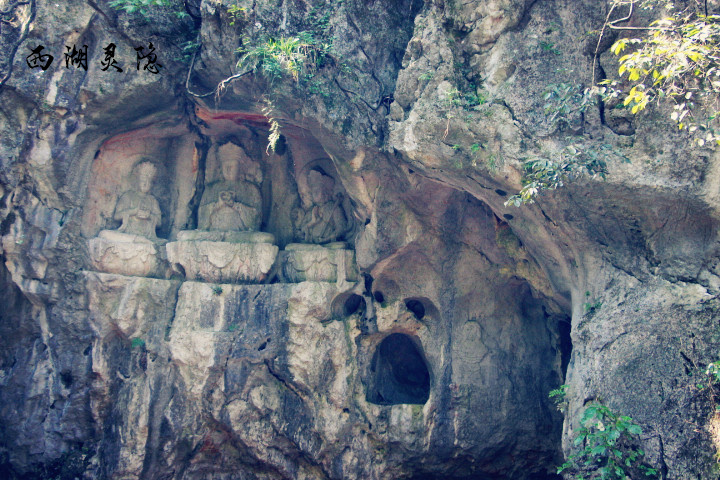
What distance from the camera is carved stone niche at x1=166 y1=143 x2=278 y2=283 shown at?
27.0 ft

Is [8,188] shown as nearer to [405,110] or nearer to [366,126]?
[366,126]

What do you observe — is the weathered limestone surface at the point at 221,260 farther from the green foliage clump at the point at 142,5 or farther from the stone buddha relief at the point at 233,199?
the green foliage clump at the point at 142,5

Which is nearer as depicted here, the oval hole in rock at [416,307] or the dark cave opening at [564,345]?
the dark cave opening at [564,345]

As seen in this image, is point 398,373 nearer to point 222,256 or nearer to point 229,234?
point 222,256

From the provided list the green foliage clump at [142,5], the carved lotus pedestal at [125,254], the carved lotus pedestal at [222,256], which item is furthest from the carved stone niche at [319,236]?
the green foliage clump at [142,5]

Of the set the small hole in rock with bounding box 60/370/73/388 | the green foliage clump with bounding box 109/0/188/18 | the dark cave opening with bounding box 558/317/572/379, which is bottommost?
the small hole in rock with bounding box 60/370/73/388

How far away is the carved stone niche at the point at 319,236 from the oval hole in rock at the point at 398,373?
148 cm

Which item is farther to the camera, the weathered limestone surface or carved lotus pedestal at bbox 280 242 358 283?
carved lotus pedestal at bbox 280 242 358 283

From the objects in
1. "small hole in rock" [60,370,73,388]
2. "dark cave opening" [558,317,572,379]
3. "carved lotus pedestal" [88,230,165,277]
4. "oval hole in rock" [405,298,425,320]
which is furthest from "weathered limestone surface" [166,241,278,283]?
"dark cave opening" [558,317,572,379]

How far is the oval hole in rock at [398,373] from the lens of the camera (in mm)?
8516

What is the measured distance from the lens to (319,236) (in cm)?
903

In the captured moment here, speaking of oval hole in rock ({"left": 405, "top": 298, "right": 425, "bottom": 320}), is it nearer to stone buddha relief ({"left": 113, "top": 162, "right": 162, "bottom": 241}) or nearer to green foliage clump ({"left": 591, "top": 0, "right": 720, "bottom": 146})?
stone buddha relief ({"left": 113, "top": 162, "right": 162, "bottom": 241})

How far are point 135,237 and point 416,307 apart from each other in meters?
4.48

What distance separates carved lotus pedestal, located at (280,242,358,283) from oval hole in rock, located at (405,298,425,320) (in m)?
0.95
